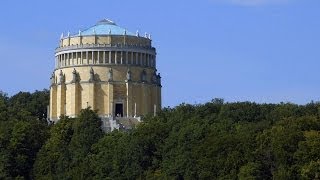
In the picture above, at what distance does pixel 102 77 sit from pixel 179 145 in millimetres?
38301

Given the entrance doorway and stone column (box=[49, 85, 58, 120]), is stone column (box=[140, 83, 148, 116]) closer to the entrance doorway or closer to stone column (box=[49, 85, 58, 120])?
the entrance doorway

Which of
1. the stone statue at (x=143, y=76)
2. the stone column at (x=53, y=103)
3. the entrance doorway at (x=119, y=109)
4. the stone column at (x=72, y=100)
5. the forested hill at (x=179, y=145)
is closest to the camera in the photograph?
the forested hill at (x=179, y=145)

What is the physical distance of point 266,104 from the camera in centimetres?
13538

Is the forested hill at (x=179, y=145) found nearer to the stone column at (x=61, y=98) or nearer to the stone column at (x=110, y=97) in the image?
the stone column at (x=61, y=98)

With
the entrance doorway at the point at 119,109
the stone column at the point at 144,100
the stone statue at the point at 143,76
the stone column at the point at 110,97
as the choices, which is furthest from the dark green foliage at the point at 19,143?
the stone statue at the point at 143,76

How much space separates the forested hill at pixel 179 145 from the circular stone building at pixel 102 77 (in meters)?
13.0

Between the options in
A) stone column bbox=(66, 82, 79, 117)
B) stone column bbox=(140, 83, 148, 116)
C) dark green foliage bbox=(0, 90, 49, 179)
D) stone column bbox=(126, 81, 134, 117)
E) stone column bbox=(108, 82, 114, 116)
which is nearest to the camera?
dark green foliage bbox=(0, 90, 49, 179)

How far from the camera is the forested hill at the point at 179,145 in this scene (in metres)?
113

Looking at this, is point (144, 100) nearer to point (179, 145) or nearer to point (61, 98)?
point (61, 98)

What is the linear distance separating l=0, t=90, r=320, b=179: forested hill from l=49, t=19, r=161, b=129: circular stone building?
510 inches

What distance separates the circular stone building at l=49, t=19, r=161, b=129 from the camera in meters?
158

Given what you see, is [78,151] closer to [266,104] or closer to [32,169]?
[32,169]

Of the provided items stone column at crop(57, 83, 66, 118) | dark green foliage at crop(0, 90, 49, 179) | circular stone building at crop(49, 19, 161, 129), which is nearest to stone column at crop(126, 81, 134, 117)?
circular stone building at crop(49, 19, 161, 129)

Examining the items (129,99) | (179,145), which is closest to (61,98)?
(129,99)
